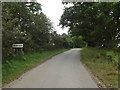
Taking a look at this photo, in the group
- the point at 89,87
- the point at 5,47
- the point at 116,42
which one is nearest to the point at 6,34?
the point at 5,47

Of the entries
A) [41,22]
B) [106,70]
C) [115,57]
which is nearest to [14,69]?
[106,70]

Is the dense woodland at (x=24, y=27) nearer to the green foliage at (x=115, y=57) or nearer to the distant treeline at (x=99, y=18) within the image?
the distant treeline at (x=99, y=18)

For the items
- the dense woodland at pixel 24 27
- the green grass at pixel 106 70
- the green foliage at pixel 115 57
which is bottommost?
the green grass at pixel 106 70

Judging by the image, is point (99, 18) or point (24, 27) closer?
point (99, 18)

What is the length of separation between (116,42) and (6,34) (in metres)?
11.6

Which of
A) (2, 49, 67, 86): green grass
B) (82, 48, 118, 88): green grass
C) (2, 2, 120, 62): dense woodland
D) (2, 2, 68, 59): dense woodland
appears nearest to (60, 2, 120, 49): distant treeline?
(2, 2, 120, 62): dense woodland

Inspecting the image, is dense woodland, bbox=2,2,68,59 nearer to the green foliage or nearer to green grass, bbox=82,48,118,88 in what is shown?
green grass, bbox=82,48,118,88

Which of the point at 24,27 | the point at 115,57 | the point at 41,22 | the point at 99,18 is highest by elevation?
the point at 41,22

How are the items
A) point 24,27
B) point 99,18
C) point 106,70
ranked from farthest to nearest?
point 24,27
point 99,18
point 106,70

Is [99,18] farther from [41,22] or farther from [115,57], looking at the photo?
[41,22]

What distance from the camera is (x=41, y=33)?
16.1 meters

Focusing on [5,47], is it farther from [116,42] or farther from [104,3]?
[116,42]

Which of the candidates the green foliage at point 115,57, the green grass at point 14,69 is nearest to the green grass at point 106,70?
the green foliage at point 115,57

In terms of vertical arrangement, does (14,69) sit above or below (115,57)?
below
